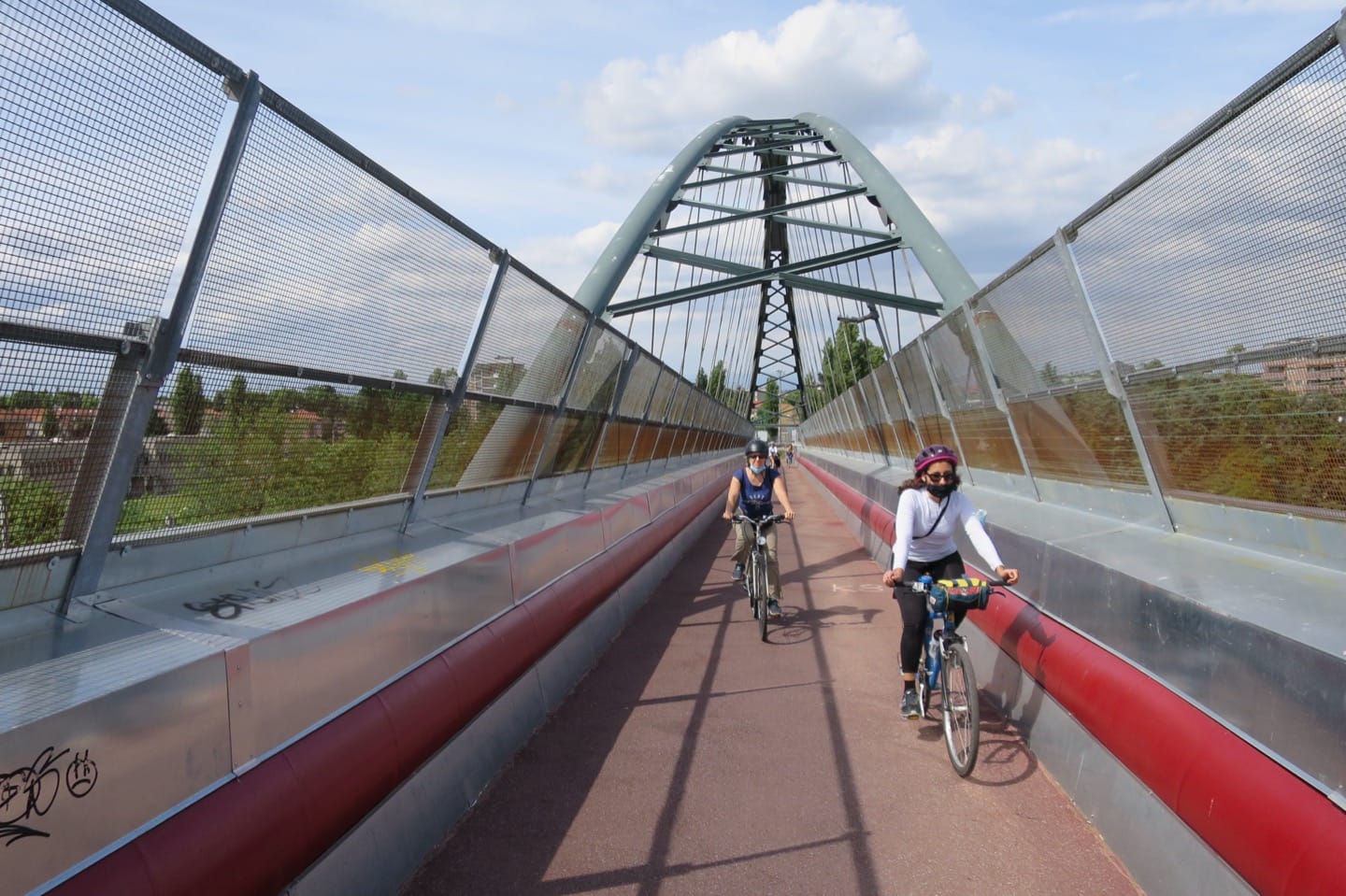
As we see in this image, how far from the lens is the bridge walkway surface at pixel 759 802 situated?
160 inches

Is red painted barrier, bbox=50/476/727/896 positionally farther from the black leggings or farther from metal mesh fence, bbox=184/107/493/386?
the black leggings

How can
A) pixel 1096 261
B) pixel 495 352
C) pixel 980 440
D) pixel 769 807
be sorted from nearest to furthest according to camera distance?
pixel 769 807, pixel 1096 261, pixel 495 352, pixel 980 440

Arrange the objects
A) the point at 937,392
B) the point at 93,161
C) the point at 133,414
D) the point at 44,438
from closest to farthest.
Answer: the point at 93,161
the point at 44,438
the point at 133,414
the point at 937,392

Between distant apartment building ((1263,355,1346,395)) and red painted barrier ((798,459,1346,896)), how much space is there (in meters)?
1.31

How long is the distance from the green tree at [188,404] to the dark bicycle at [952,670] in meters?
3.90

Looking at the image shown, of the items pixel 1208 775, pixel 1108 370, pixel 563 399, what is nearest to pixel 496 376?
pixel 563 399

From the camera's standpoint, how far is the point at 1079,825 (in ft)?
15.0

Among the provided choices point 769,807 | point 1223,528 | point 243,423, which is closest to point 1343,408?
point 1223,528

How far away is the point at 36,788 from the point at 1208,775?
3546 mm

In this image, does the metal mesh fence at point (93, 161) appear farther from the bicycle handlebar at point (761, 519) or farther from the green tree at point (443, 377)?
the bicycle handlebar at point (761, 519)

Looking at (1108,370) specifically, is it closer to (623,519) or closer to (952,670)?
(952,670)

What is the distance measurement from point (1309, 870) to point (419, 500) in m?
5.17

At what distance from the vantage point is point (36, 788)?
7.77 feet

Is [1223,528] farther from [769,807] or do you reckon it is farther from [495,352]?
[495,352]
